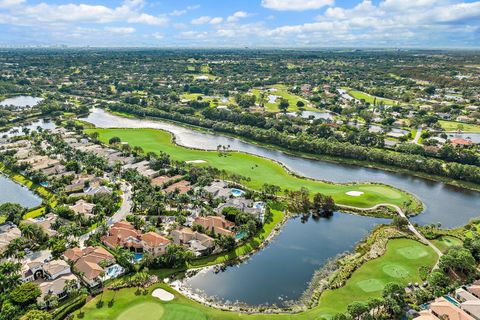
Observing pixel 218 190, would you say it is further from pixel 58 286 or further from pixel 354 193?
pixel 58 286

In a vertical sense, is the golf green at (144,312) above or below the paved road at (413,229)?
below

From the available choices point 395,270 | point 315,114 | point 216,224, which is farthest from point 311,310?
point 315,114

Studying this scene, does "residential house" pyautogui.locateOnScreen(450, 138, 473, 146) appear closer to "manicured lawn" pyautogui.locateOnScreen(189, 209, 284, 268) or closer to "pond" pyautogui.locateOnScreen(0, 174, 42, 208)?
"manicured lawn" pyautogui.locateOnScreen(189, 209, 284, 268)

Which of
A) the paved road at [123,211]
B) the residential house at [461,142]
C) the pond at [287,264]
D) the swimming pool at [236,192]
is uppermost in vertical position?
the residential house at [461,142]

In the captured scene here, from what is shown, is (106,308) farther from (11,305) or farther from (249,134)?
(249,134)

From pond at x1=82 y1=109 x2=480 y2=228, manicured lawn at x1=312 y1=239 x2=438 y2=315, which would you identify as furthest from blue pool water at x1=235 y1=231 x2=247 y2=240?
pond at x1=82 y1=109 x2=480 y2=228

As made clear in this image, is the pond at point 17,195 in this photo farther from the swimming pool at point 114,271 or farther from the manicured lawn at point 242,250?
the manicured lawn at point 242,250

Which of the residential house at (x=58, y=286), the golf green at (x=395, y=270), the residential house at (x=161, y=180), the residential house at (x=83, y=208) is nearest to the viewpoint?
the residential house at (x=58, y=286)

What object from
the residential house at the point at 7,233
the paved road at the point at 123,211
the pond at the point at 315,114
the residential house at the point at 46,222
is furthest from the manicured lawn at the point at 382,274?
the pond at the point at 315,114
